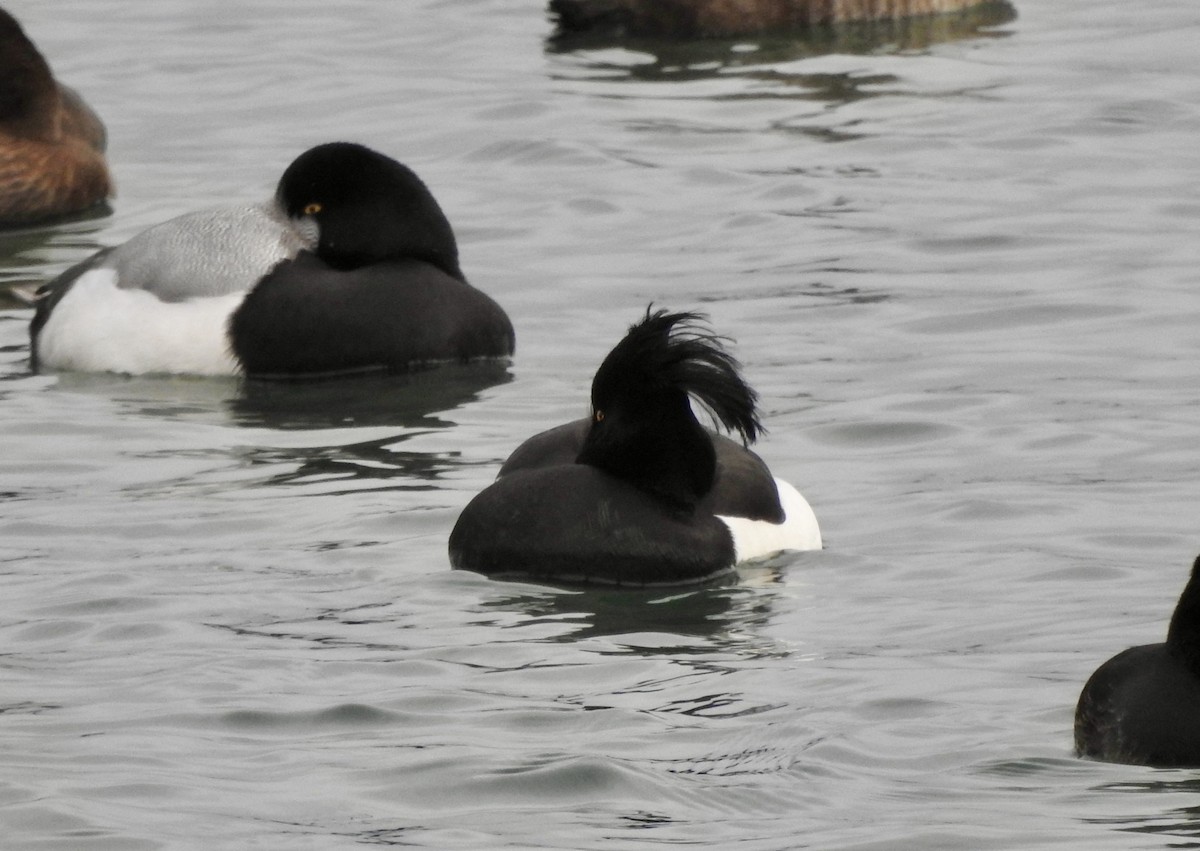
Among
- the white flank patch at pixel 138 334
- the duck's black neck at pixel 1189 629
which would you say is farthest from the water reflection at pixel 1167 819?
the white flank patch at pixel 138 334

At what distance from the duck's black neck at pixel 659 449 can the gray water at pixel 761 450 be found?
0.39 metres

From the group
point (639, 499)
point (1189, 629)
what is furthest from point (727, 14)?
point (1189, 629)

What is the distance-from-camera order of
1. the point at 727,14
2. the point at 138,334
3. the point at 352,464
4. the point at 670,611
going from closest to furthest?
the point at 670,611, the point at 352,464, the point at 138,334, the point at 727,14

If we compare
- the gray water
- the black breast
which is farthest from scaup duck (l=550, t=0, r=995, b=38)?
the black breast

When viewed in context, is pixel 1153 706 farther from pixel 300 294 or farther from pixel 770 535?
pixel 300 294

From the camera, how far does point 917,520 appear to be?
912cm

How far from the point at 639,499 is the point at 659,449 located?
17 centimetres

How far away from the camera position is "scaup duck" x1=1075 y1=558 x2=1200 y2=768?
657 centimetres

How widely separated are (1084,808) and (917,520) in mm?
2808

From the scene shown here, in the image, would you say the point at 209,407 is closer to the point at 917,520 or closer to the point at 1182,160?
the point at 917,520

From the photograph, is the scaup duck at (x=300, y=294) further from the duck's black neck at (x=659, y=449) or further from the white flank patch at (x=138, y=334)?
the duck's black neck at (x=659, y=449)

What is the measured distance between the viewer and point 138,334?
461 inches

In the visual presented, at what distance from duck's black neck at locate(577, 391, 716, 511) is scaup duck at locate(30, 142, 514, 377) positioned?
3.04 m

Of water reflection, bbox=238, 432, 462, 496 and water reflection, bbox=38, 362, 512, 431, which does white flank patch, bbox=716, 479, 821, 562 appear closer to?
water reflection, bbox=238, 432, 462, 496
